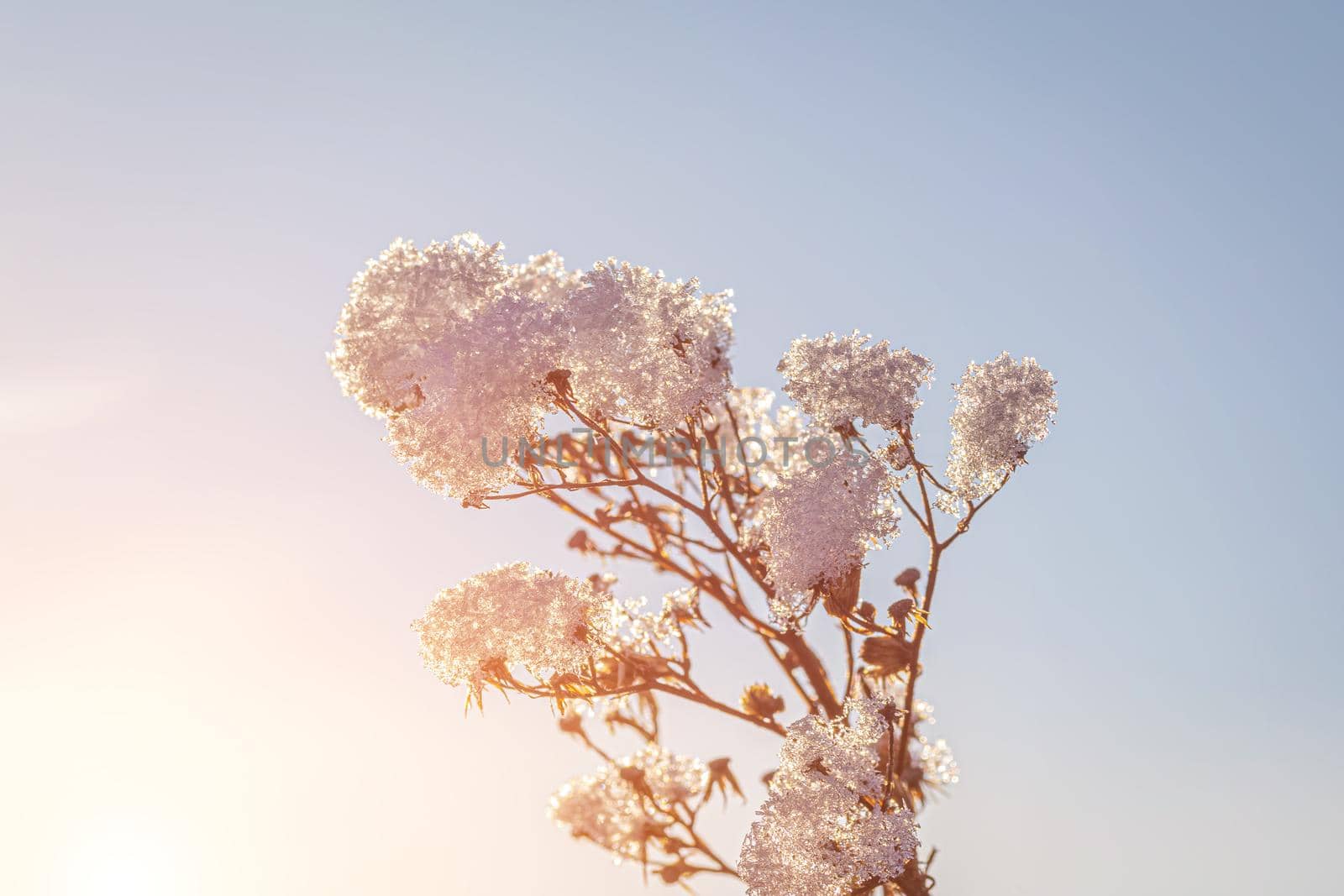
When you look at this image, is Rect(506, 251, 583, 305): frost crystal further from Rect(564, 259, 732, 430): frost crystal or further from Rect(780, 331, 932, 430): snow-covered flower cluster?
Rect(780, 331, 932, 430): snow-covered flower cluster

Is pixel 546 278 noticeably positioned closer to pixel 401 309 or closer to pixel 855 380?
pixel 401 309

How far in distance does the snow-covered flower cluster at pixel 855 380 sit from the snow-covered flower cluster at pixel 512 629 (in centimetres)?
189

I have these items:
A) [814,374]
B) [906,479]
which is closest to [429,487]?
[814,374]

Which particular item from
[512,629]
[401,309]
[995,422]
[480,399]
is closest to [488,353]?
[480,399]

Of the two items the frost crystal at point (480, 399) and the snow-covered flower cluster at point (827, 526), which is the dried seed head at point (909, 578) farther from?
the frost crystal at point (480, 399)

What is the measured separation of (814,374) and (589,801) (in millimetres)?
4861

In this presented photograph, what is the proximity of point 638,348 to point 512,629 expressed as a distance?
6.27 ft

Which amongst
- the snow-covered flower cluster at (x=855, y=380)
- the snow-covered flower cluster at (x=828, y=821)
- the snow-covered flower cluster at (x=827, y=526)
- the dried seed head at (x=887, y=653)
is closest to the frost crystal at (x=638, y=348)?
the snow-covered flower cluster at (x=855, y=380)

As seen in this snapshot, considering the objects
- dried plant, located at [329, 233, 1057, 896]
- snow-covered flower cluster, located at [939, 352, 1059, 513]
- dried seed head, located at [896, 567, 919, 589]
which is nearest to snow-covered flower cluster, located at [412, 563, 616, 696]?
dried plant, located at [329, 233, 1057, 896]

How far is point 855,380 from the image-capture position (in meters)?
5.87

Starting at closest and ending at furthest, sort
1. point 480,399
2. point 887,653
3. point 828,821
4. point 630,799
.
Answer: point 480,399 < point 828,821 < point 887,653 < point 630,799

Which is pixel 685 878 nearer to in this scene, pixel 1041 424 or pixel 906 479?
pixel 906 479

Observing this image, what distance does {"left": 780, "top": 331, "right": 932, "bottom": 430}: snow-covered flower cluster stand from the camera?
5852 mm

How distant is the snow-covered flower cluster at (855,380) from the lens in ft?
19.2
